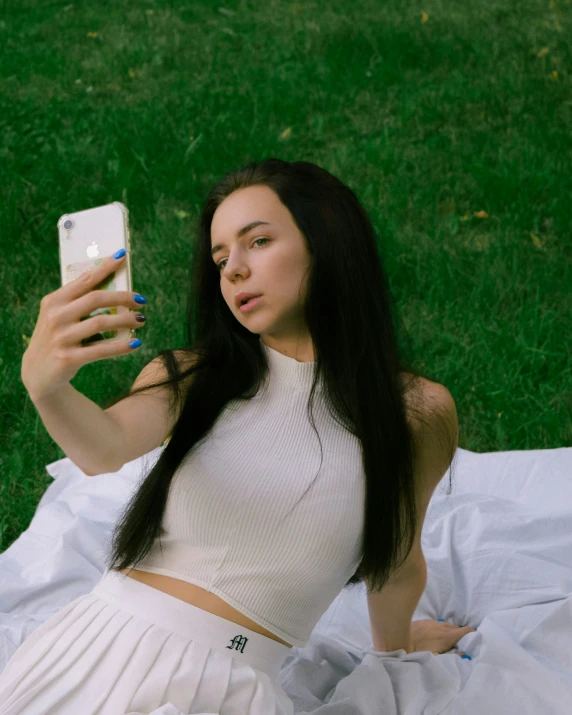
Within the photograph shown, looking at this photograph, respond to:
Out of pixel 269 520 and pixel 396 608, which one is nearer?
pixel 269 520

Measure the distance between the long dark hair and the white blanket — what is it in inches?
17.4

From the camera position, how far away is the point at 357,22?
748 cm

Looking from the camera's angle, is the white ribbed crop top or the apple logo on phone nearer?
the apple logo on phone

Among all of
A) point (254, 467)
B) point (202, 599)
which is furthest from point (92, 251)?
point (202, 599)

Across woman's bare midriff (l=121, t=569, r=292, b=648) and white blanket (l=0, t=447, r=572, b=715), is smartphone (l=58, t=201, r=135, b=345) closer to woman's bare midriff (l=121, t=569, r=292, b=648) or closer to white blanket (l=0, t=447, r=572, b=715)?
woman's bare midriff (l=121, t=569, r=292, b=648)

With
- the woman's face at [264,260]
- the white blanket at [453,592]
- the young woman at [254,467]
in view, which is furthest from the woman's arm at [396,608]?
the woman's face at [264,260]

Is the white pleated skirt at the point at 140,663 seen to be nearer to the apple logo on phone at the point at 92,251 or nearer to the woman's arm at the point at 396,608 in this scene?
the woman's arm at the point at 396,608

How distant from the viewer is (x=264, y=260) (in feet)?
7.77

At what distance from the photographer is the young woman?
85.1 inches

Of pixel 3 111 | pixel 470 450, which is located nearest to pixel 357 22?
pixel 3 111

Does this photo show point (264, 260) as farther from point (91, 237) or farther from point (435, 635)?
point (435, 635)

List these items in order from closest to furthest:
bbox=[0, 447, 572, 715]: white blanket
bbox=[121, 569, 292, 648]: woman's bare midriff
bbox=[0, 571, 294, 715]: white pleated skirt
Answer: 1. bbox=[0, 571, 294, 715]: white pleated skirt
2. bbox=[121, 569, 292, 648]: woman's bare midriff
3. bbox=[0, 447, 572, 715]: white blanket

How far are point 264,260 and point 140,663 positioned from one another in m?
1.02

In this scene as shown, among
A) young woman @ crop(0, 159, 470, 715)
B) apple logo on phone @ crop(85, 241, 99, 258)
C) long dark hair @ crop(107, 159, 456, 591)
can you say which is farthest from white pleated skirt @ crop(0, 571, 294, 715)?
apple logo on phone @ crop(85, 241, 99, 258)
